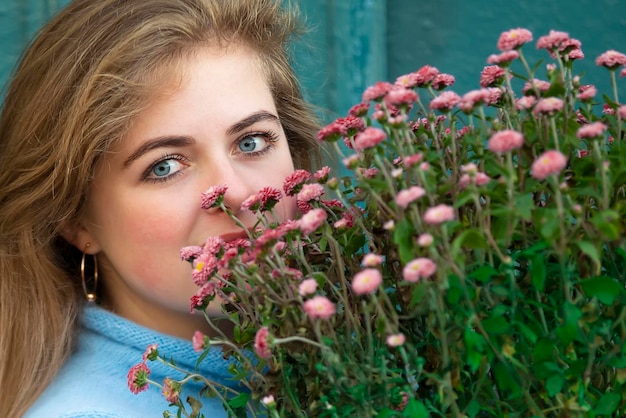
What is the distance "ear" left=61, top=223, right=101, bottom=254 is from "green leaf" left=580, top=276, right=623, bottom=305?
1.02 metres

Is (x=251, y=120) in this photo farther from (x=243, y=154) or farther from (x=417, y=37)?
(x=417, y=37)

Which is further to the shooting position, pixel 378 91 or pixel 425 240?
pixel 378 91

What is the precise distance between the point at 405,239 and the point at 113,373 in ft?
2.94

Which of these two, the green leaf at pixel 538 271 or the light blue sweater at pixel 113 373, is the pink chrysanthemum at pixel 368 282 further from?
the light blue sweater at pixel 113 373

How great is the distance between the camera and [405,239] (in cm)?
81

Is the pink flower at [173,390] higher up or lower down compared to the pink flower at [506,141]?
lower down

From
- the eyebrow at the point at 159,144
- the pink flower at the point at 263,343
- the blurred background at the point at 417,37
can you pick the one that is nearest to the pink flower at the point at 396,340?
the pink flower at the point at 263,343

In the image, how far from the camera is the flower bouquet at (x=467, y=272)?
791mm

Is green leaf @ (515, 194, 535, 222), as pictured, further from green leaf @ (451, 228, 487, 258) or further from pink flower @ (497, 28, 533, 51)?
pink flower @ (497, 28, 533, 51)

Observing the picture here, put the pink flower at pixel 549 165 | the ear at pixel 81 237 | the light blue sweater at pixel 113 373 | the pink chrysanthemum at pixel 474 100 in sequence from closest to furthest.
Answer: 1. the pink flower at pixel 549 165
2. the pink chrysanthemum at pixel 474 100
3. the light blue sweater at pixel 113 373
4. the ear at pixel 81 237

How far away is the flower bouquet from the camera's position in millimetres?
791

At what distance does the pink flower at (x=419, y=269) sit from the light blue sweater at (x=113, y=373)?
32.1 inches

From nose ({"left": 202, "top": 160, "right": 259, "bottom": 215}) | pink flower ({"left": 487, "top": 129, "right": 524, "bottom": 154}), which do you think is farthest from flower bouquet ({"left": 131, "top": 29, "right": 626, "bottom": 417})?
nose ({"left": 202, "top": 160, "right": 259, "bottom": 215})

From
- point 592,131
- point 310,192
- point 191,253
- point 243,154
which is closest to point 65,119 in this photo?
point 243,154
